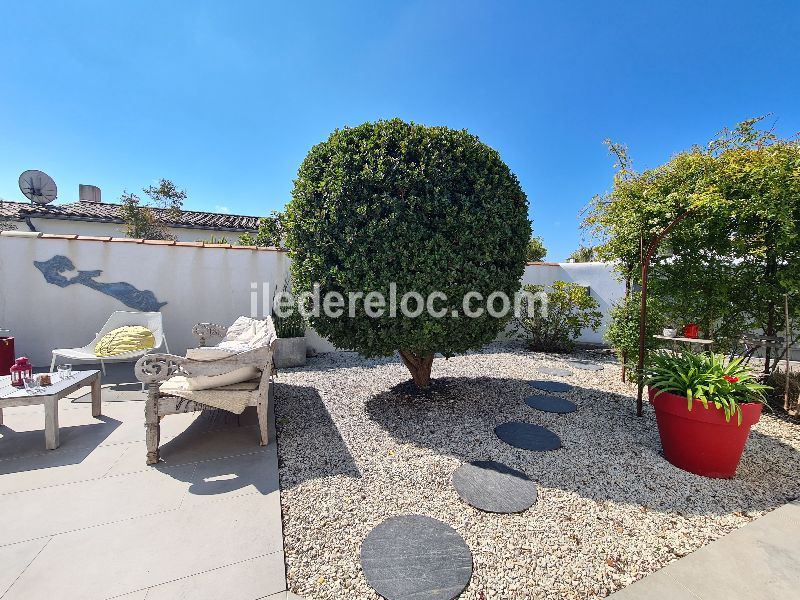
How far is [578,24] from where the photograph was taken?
18.4ft

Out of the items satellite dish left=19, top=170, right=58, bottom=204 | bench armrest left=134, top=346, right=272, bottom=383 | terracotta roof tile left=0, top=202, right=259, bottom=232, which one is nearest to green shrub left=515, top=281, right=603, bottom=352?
bench armrest left=134, top=346, right=272, bottom=383

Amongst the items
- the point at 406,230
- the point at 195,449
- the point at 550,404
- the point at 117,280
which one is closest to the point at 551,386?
the point at 550,404

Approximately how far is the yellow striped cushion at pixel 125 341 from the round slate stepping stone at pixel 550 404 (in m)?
5.72

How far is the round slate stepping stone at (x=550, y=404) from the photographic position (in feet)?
13.6

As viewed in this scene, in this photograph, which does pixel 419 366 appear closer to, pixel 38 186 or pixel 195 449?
pixel 195 449

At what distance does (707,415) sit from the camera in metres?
2.68

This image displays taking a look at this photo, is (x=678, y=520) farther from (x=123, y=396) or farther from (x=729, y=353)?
(x=123, y=396)

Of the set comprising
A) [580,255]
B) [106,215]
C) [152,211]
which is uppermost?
[152,211]

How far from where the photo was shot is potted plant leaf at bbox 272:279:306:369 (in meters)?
5.99

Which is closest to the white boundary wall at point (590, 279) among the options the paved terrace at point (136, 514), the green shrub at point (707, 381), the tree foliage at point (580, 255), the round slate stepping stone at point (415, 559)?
the green shrub at point (707, 381)

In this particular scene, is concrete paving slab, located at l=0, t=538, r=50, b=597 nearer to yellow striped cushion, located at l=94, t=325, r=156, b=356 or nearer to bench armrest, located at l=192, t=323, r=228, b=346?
bench armrest, located at l=192, t=323, r=228, b=346

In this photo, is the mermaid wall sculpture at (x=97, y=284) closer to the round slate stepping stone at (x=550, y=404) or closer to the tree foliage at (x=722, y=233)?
the round slate stepping stone at (x=550, y=404)

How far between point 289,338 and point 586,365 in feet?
18.9

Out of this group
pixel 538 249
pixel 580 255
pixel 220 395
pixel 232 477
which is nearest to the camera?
pixel 232 477
